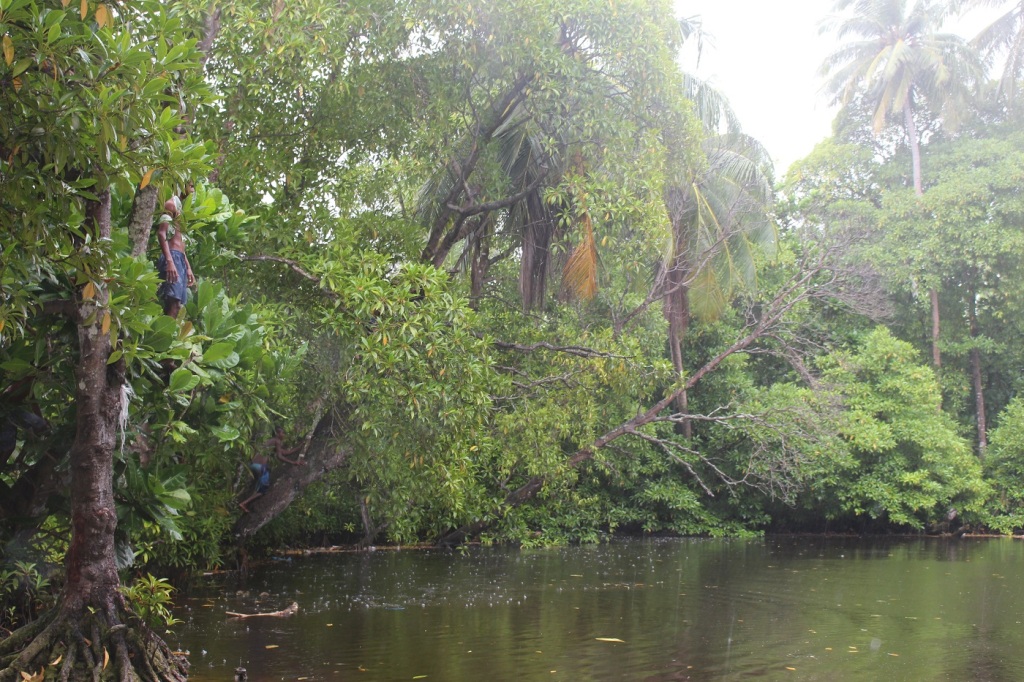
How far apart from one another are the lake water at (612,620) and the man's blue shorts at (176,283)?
283 centimetres

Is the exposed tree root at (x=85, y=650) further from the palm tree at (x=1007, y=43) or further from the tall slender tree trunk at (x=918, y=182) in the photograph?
the palm tree at (x=1007, y=43)

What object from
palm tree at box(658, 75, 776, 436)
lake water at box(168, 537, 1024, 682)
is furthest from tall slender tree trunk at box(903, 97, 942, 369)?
lake water at box(168, 537, 1024, 682)

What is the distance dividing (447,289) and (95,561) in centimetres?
584

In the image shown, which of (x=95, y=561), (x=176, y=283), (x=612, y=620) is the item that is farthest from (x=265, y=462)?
(x=95, y=561)

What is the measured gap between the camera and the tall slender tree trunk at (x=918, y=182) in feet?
87.2

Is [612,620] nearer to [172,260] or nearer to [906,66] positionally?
[172,260]

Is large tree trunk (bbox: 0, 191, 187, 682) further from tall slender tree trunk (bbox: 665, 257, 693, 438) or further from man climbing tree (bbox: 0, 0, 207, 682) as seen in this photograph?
tall slender tree trunk (bbox: 665, 257, 693, 438)

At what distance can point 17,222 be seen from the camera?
4.86 m

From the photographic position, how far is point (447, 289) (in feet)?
36.2

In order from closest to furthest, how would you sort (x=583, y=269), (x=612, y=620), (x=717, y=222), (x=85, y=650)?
(x=85, y=650) < (x=612, y=620) < (x=583, y=269) < (x=717, y=222)

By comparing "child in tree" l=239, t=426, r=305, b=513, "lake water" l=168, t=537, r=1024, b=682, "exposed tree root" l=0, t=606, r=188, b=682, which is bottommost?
"lake water" l=168, t=537, r=1024, b=682

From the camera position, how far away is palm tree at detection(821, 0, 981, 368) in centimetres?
2670

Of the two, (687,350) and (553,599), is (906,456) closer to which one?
(687,350)

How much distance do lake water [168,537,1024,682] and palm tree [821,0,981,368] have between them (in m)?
14.7
